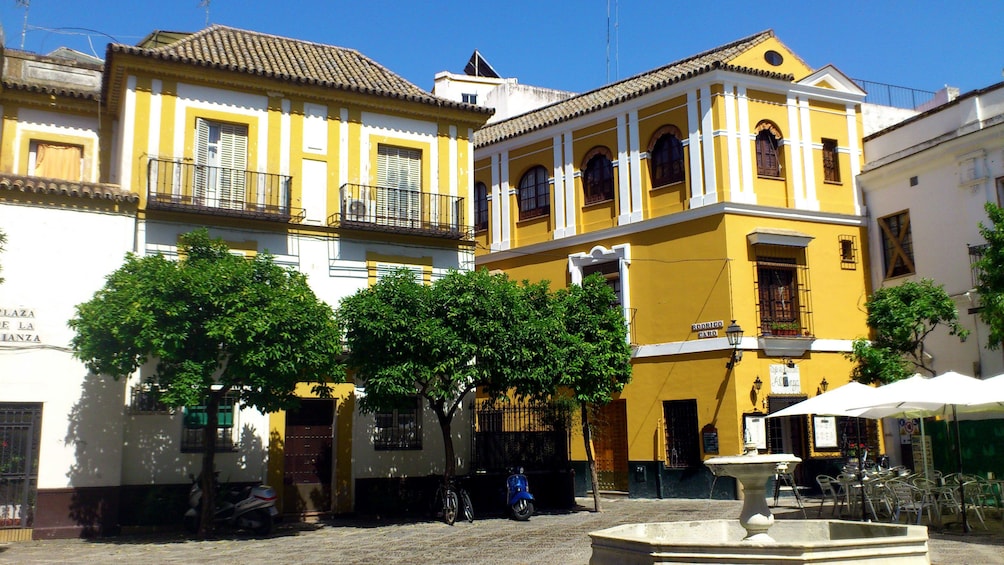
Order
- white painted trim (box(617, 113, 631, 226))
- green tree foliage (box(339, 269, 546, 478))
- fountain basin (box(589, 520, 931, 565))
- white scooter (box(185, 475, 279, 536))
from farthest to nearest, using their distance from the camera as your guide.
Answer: white painted trim (box(617, 113, 631, 226))
green tree foliage (box(339, 269, 546, 478))
white scooter (box(185, 475, 279, 536))
fountain basin (box(589, 520, 931, 565))

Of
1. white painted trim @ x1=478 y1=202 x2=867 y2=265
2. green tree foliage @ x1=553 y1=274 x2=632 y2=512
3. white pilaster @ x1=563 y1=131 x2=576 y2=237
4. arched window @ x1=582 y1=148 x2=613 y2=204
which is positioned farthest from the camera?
white pilaster @ x1=563 y1=131 x2=576 y2=237

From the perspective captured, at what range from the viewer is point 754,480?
10141mm

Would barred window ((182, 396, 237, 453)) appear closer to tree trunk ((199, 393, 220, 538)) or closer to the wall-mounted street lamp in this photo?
tree trunk ((199, 393, 220, 538))

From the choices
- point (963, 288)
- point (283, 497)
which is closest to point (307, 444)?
point (283, 497)

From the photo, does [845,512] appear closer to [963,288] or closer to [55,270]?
[963,288]

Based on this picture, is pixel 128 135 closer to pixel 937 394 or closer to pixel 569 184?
pixel 569 184

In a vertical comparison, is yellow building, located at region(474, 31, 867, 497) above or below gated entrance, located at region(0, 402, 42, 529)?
above

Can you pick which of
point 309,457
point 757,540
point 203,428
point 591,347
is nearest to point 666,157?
point 591,347

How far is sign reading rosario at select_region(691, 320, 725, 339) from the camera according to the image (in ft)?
71.1

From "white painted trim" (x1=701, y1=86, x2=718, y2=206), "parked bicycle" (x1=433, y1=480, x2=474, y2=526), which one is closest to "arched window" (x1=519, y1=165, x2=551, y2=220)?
"white painted trim" (x1=701, y1=86, x2=718, y2=206)

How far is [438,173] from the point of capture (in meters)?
20.6

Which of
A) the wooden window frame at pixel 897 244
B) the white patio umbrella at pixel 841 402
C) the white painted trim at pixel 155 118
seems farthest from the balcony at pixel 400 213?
the wooden window frame at pixel 897 244

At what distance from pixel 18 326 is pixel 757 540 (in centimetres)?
1270

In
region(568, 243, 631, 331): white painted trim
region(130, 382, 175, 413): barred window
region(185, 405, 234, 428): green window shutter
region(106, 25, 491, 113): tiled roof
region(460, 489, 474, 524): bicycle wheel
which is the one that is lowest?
region(460, 489, 474, 524): bicycle wheel
